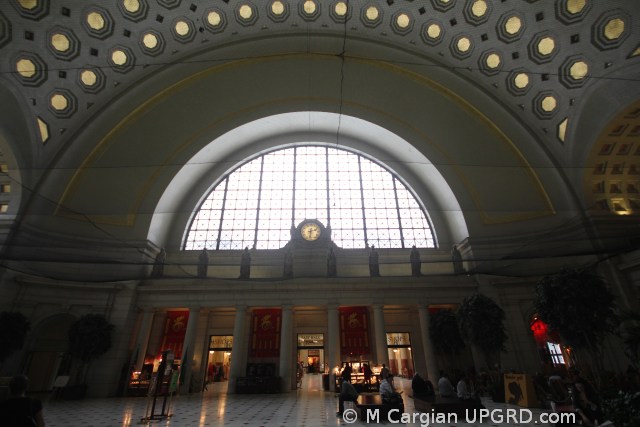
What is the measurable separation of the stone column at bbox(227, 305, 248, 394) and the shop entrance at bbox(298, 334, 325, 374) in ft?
13.7

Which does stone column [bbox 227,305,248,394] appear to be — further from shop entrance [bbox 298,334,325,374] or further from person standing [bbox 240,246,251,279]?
shop entrance [bbox 298,334,325,374]

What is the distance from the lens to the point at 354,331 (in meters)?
19.8

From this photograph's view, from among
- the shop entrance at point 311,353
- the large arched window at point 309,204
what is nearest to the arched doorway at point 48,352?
the large arched window at point 309,204

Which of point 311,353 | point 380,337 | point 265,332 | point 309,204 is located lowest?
point 311,353

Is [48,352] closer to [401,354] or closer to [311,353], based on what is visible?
[311,353]

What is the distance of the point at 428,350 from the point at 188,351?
13.0 meters

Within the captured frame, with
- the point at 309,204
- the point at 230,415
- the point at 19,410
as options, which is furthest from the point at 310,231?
the point at 19,410

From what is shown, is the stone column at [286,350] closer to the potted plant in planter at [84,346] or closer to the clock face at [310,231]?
the clock face at [310,231]

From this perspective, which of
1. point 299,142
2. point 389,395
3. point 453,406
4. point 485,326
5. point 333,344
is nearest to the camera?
point 453,406

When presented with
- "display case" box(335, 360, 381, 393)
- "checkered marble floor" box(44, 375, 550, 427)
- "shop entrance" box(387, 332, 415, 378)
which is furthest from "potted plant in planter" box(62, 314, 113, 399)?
"shop entrance" box(387, 332, 415, 378)

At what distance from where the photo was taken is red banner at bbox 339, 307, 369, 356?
63.4ft

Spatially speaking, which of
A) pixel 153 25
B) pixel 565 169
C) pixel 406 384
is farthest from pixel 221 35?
pixel 406 384

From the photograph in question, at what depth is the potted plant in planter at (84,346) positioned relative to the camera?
15103mm

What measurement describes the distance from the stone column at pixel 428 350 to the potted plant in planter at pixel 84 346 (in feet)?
53.7
